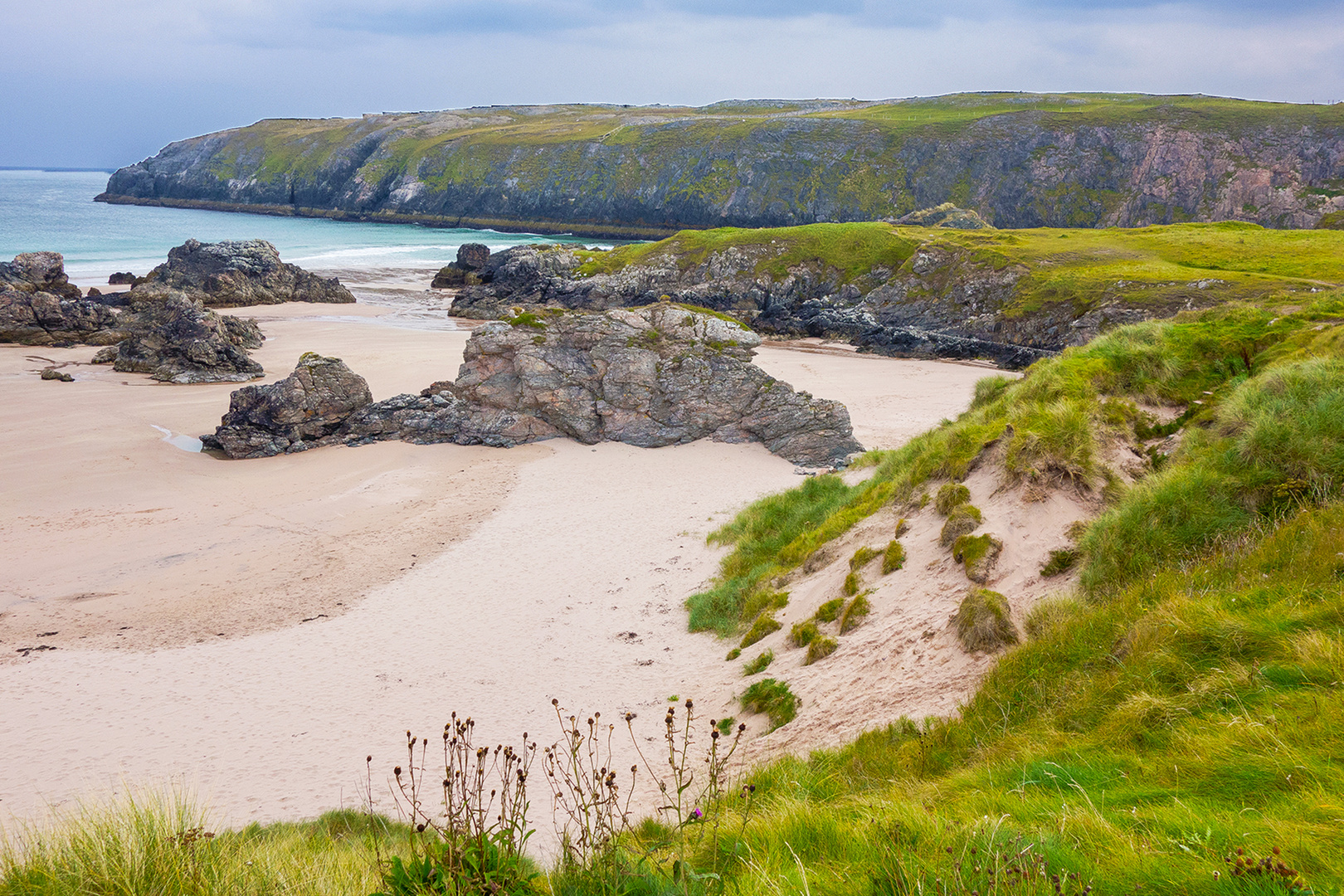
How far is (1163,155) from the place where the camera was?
8369 cm

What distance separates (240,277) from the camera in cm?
5050

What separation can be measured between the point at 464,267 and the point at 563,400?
141 feet

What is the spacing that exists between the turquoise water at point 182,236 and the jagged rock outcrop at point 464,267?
13526 mm

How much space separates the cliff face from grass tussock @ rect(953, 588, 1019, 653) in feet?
223

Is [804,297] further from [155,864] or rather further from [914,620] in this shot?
[155,864]

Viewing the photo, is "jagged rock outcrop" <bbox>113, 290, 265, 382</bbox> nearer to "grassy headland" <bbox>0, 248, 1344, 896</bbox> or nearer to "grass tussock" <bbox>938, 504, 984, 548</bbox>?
"grassy headland" <bbox>0, 248, 1344, 896</bbox>

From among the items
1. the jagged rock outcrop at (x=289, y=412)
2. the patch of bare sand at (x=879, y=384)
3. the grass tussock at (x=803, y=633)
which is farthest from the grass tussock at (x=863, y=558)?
the jagged rock outcrop at (x=289, y=412)

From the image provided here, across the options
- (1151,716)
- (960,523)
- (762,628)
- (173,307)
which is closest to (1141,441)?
(960,523)

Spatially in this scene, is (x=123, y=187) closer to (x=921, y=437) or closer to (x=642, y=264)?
(x=642, y=264)

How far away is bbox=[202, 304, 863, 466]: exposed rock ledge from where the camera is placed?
75.1 ft

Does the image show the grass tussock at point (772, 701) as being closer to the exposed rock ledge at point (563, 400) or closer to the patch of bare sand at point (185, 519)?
the patch of bare sand at point (185, 519)

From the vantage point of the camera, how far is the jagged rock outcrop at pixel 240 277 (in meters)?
49.4

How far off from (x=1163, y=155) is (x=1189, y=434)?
9614cm

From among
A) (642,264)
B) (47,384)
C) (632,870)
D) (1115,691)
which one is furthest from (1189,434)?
(642,264)
